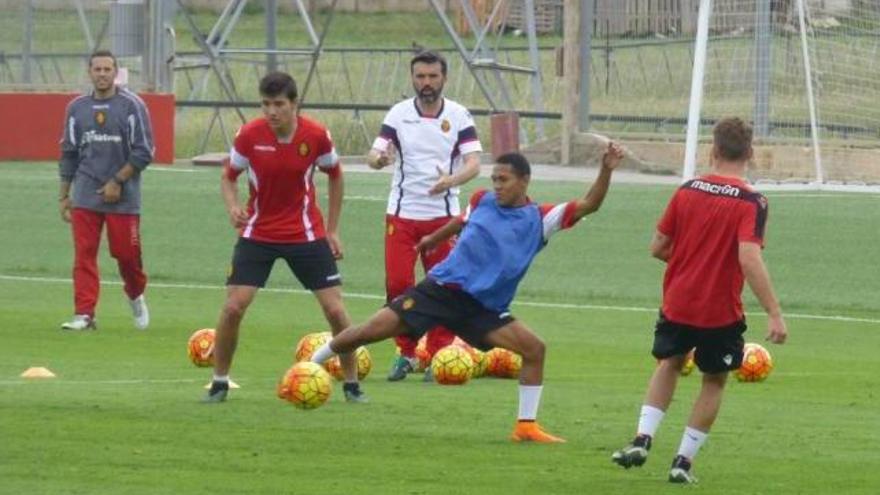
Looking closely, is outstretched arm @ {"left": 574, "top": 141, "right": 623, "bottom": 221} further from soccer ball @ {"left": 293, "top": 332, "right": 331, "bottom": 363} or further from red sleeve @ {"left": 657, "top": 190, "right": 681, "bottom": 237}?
soccer ball @ {"left": 293, "top": 332, "right": 331, "bottom": 363}

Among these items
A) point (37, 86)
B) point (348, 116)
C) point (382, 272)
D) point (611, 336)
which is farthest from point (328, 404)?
point (348, 116)

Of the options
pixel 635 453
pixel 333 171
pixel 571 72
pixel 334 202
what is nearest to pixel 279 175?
pixel 333 171

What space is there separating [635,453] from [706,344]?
613 mm

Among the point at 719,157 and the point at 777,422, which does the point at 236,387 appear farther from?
the point at 719,157

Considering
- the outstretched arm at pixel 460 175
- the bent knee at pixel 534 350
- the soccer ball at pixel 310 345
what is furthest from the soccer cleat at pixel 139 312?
the bent knee at pixel 534 350

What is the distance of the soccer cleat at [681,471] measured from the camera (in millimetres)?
10180

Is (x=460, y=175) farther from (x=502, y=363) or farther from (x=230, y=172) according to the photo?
(x=230, y=172)

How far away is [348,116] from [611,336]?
22811mm

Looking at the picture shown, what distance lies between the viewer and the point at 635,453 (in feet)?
33.8

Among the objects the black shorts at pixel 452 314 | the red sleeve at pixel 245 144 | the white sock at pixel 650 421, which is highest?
the red sleeve at pixel 245 144

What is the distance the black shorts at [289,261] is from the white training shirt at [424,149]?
1.62m

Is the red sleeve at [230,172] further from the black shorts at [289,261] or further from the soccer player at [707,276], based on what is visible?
the soccer player at [707,276]

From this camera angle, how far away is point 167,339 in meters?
17.0

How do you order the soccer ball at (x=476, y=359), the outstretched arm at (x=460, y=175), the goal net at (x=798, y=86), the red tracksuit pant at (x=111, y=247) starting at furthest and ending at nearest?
the goal net at (x=798, y=86)
the red tracksuit pant at (x=111, y=247)
the soccer ball at (x=476, y=359)
the outstretched arm at (x=460, y=175)
